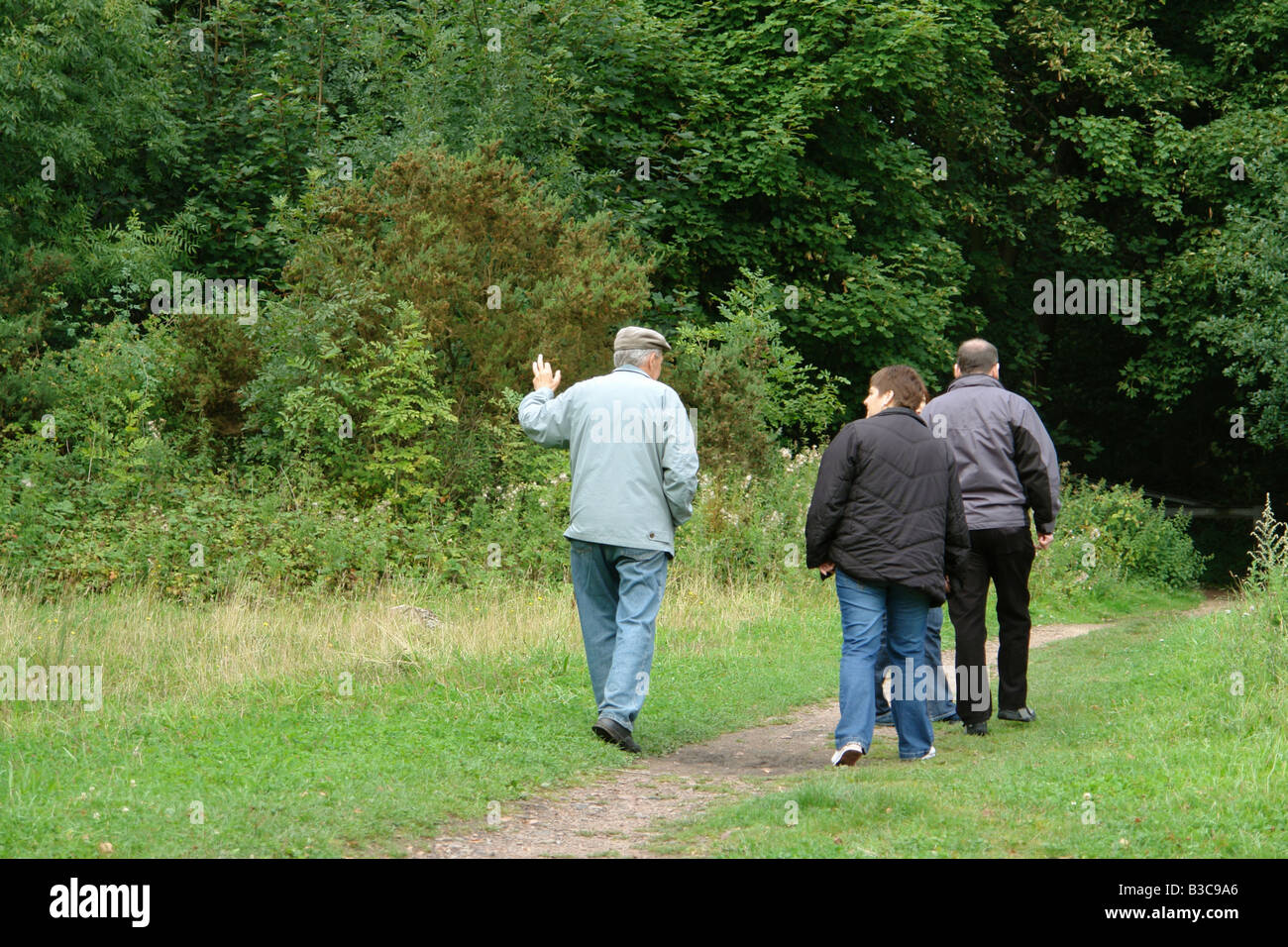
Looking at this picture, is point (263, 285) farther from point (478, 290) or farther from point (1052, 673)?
point (1052, 673)

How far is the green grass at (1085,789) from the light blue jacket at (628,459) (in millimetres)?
1584

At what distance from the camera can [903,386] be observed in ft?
23.2

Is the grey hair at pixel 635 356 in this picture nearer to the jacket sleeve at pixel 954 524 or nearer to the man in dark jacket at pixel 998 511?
the jacket sleeve at pixel 954 524

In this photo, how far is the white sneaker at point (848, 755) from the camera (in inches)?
263

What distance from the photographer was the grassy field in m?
5.16

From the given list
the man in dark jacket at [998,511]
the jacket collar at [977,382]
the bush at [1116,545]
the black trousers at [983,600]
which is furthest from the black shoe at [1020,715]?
the bush at [1116,545]

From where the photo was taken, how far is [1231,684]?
7121mm

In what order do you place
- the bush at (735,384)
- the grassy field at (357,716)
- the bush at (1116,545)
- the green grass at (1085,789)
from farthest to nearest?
the bush at (1116,545) → the bush at (735,384) → the grassy field at (357,716) → the green grass at (1085,789)

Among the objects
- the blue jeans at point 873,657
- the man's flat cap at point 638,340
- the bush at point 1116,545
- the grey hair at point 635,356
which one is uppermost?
the man's flat cap at point 638,340

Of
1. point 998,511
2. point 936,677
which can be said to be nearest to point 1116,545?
point 936,677

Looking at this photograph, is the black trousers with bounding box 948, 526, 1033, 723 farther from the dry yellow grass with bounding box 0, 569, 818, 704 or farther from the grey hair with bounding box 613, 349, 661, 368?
the dry yellow grass with bounding box 0, 569, 818, 704

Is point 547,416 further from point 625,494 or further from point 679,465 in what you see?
point 679,465
